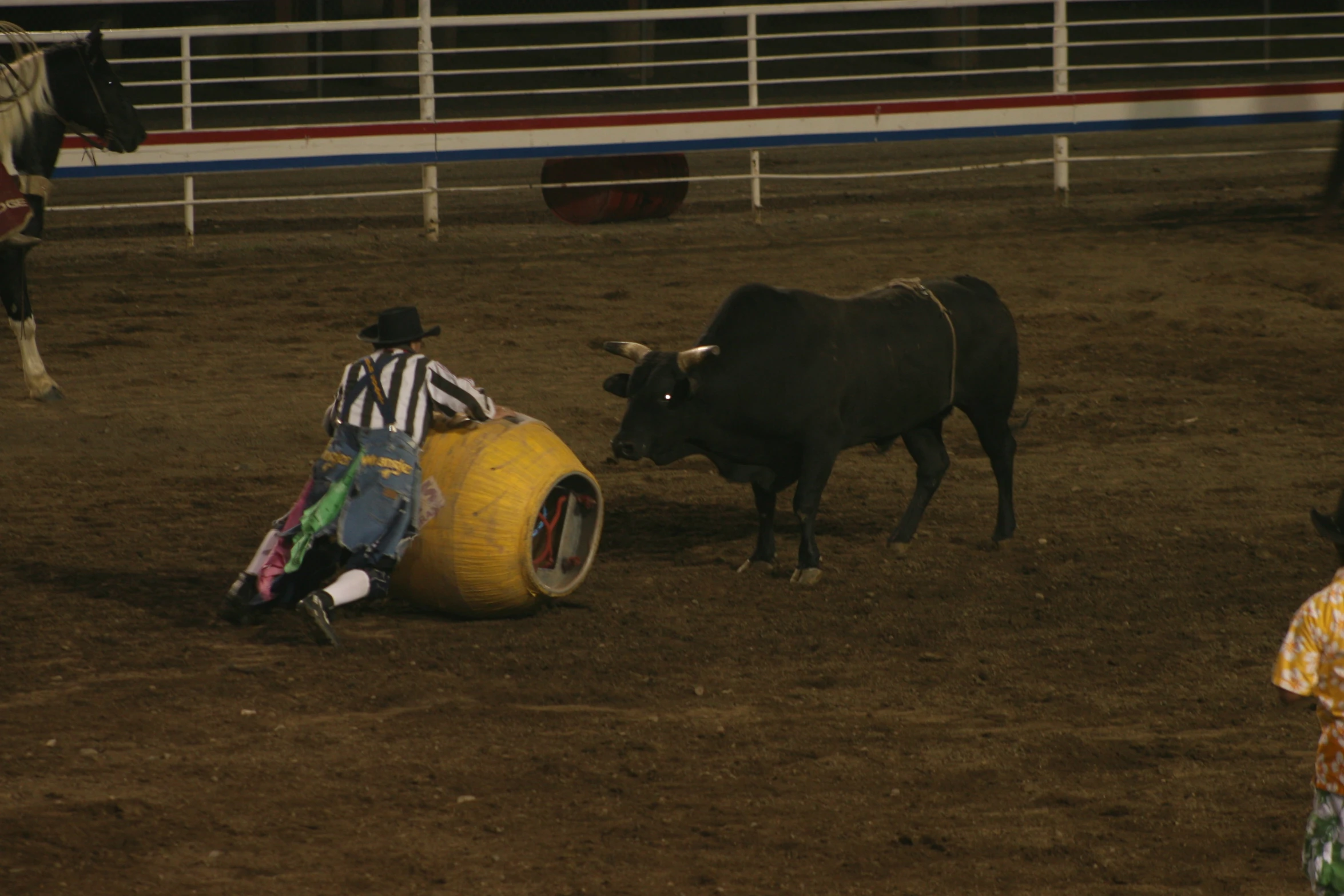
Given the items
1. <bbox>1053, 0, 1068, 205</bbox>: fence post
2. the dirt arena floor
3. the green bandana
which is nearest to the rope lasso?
the dirt arena floor

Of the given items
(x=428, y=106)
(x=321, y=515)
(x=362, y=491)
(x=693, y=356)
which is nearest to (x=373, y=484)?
(x=362, y=491)

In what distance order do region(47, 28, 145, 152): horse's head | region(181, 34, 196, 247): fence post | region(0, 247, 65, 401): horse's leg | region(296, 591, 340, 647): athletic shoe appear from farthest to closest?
region(181, 34, 196, 247): fence post, region(47, 28, 145, 152): horse's head, region(0, 247, 65, 401): horse's leg, region(296, 591, 340, 647): athletic shoe

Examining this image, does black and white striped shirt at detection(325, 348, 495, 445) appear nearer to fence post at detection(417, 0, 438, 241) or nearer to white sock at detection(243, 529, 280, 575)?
white sock at detection(243, 529, 280, 575)

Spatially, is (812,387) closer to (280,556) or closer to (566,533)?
(566,533)

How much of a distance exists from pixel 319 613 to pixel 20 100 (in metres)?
5.95

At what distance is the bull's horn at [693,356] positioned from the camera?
23.3ft

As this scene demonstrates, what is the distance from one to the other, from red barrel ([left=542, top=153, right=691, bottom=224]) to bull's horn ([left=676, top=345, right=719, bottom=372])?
9.60 m

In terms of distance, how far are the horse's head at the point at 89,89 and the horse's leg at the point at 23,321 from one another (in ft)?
3.72

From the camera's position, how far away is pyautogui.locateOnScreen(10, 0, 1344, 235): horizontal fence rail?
15844mm

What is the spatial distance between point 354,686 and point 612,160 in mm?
12225

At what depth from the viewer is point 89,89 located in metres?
11.3

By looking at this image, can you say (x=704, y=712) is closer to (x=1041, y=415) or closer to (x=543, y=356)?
(x=1041, y=415)

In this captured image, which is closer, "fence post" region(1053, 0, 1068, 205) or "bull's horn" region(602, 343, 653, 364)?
"bull's horn" region(602, 343, 653, 364)

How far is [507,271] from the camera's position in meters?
14.6
